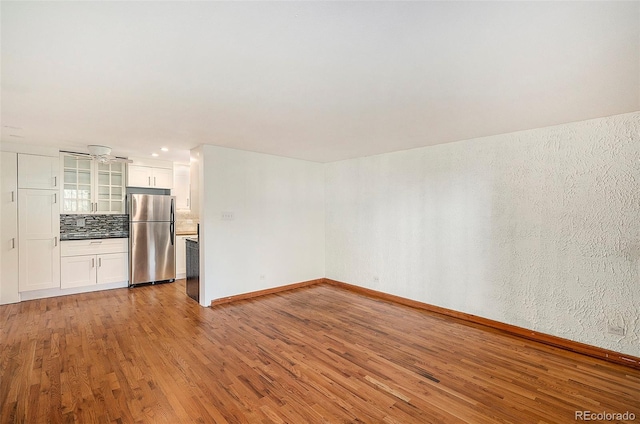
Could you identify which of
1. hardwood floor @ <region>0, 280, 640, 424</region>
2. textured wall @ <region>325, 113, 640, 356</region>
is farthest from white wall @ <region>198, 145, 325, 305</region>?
textured wall @ <region>325, 113, 640, 356</region>

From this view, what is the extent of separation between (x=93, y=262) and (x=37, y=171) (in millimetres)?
1705

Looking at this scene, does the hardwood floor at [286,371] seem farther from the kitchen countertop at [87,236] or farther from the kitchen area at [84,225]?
the kitchen countertop at [87,236]

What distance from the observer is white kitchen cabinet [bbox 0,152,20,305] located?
425cm

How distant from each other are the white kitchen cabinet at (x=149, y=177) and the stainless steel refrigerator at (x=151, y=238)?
1.22 ft

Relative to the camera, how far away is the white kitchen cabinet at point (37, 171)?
4406mm

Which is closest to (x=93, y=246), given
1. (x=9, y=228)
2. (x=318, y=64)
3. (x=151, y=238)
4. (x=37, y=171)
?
(x=151, y=238)

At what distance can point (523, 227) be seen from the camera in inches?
133

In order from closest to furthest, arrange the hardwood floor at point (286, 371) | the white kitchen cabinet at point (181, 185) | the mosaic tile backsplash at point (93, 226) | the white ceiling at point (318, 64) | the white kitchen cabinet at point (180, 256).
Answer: the white ceiling at point (318, 64)
the hardwood floor at point (286, 371)
the mosaic tile backsplash at point (93, 226)
the white kitchen cabinet at point (180, 256)
the white kitchen cabinet at point (181, 185)

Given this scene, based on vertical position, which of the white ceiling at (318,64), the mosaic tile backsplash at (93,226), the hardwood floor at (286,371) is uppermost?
the white ceiling at (318,64)

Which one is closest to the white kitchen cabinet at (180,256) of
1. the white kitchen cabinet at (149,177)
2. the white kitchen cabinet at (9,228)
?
the white kitchen cabinet at (149,177)

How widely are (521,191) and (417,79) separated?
2261mm

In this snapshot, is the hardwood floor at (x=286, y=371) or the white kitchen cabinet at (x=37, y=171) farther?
the white kitchen cabinet at (x=37, y=171)

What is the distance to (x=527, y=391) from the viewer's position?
227 centimetres

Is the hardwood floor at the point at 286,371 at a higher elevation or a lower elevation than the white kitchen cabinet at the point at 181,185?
lower
